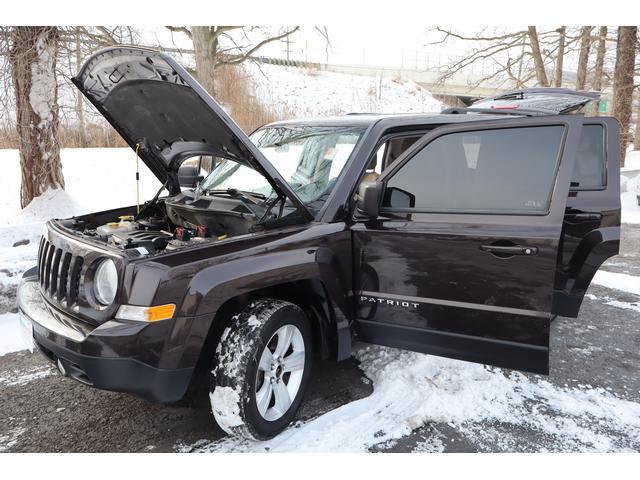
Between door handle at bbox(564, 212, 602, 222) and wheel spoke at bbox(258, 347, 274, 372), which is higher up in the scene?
door handle at bbox(564, 212, 602, 222)

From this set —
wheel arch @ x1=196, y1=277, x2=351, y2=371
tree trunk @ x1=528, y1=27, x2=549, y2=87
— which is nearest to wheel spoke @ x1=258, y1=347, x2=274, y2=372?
wheel arch @ x1=196, y1=277, x2=351, y2=371

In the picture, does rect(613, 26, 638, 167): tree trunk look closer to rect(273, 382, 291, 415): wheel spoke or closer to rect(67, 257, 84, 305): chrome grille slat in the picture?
rect(273, 382, 291, 415): wheel spoke

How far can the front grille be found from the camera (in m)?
2.62

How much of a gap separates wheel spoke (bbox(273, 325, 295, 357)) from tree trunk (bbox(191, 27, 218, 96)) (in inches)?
396

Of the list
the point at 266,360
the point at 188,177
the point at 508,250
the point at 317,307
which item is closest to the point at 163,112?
the point at 188,177

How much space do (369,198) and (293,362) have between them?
3.66 ft

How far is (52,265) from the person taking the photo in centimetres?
283

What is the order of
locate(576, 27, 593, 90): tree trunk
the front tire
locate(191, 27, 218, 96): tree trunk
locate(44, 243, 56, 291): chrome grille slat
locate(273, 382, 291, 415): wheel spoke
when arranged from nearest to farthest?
the front tire → locate(273, 382, 291, 415): wheel spoke → locate(44, 243, 56, 291): chrome grille slat → locate(191, 27, 218, 96): tree trunk → locate(576, 27, 593, 90): tree trunk

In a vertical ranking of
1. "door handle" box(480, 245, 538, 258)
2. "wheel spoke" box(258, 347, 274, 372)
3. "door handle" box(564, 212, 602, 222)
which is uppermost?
"door handle" box(564, 212, 602, 222)

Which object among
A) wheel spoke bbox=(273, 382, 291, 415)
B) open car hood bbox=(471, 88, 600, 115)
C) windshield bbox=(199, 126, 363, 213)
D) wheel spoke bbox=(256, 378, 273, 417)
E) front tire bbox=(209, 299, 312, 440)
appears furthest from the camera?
open car hood bbox=(471, 88, 600, 115)

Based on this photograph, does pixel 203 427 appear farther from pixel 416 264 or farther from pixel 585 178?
pixel 585 178

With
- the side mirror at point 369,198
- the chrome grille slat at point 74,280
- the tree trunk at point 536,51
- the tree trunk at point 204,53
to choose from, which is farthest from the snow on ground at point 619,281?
the tree trunk at point 536,51

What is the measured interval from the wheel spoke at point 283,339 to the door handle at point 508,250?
127cm

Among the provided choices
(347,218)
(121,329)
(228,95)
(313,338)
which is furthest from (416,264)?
(228,95)
